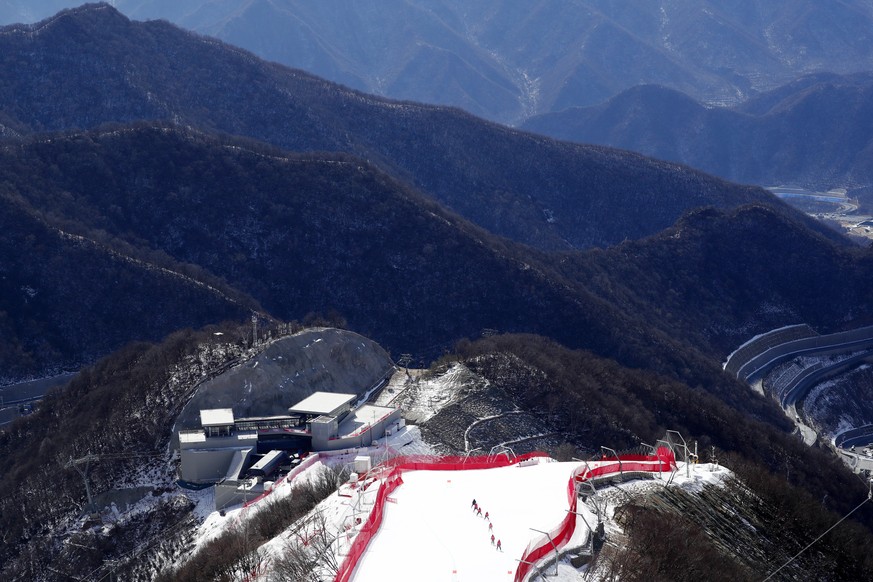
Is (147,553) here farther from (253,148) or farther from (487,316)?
(253,148)

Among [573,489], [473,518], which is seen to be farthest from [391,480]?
[573,489]

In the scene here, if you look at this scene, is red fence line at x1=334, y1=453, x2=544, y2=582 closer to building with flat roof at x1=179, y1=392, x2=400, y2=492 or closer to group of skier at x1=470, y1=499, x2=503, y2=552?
group of skier at x1=470, y1=499, x2=503, y2=552

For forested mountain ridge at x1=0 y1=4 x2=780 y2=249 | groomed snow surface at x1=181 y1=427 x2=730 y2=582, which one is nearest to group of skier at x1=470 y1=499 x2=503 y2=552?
groomed snow surface at x1=181 y1=427 x2=730 y2=582

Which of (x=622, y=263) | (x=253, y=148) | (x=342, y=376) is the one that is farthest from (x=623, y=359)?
(x=253, y=148)

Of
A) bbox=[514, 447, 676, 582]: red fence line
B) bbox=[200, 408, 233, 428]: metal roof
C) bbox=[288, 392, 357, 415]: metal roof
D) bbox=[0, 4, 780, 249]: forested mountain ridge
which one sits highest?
bbox=[0, 4, 780, 249]: forested mountain ridge

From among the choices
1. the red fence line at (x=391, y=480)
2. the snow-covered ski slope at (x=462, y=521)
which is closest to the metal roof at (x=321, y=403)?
the red fence line at (x=391, y=480)

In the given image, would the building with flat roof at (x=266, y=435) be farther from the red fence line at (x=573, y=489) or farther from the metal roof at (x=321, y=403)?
the red fence line at (x=573, y=489)
